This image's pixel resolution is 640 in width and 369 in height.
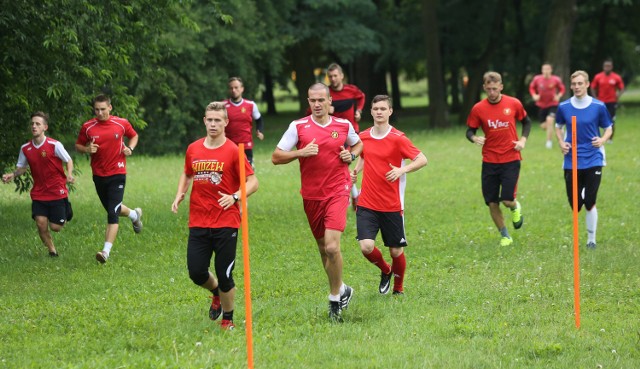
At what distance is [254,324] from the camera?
923 centimetres

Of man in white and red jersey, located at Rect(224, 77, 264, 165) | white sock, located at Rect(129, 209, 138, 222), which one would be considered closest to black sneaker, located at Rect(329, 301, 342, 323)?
white sock, located at Rect(129, 209, 138, 222)

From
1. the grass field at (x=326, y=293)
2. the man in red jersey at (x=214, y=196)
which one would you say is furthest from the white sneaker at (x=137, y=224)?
the man in red jersey at (x=214, y=196)

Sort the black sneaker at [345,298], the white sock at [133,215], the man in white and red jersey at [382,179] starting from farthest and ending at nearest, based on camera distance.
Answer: the white sock at [133,215] < the man in white and red jersey at [382,179] < the black sneaker at [345,298]

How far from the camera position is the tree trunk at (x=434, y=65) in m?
37.2

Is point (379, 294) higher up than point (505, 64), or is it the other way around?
point (379, 294)

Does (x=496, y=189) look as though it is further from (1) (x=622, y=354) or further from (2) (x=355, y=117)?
(1) (x=622, y=354)

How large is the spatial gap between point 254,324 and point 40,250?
19.2ft

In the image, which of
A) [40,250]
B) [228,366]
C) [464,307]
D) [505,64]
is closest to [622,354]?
[464,307]

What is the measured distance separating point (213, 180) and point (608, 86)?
71.5 ft

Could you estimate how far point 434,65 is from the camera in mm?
37781

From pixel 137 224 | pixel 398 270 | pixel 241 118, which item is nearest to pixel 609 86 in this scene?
pixel 241 118

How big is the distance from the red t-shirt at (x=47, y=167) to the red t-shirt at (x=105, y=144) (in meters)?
0.35

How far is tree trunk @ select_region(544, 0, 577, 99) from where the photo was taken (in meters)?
37.2

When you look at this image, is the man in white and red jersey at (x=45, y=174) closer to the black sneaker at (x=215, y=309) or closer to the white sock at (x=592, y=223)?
the black sneaker at (x=215, y=309)
